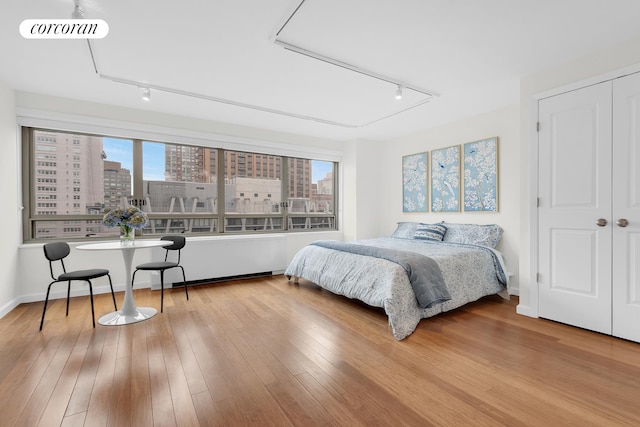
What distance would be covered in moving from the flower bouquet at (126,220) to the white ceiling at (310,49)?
1.37 metres

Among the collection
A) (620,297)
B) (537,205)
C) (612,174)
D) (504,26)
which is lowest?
(620,297)

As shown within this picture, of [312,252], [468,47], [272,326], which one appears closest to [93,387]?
[272,326]

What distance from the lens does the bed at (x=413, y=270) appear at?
2.69 meters

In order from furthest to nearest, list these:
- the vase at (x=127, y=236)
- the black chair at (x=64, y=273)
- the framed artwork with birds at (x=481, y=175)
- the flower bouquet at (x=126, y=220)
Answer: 1. the framed artwork with birds at (x=481, y=175)
2. the vase at (x=127, y=236)
3. the flower bouquet at (x=126, y=220)
4. the black chair at (x=64, y=273)

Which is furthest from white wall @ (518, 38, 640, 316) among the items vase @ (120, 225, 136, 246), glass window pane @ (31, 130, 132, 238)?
glass window pane @ (31, 130, 132, 238)

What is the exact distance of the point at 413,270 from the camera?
9.03 feet

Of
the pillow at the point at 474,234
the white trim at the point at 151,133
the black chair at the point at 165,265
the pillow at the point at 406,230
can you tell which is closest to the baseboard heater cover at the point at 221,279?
the black chair at the point at 165,265

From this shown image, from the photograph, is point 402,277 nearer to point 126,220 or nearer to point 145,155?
point 126,220

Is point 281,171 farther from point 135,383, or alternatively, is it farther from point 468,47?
point 135,383

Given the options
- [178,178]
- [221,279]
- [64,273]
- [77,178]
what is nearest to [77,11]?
[64,273]

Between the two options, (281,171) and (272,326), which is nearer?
(272,326)

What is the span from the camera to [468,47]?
2.47 meters

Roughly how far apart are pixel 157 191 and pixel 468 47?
4170 millimetres

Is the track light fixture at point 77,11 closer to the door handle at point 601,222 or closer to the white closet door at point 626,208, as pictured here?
the white closet door at point 626,208
